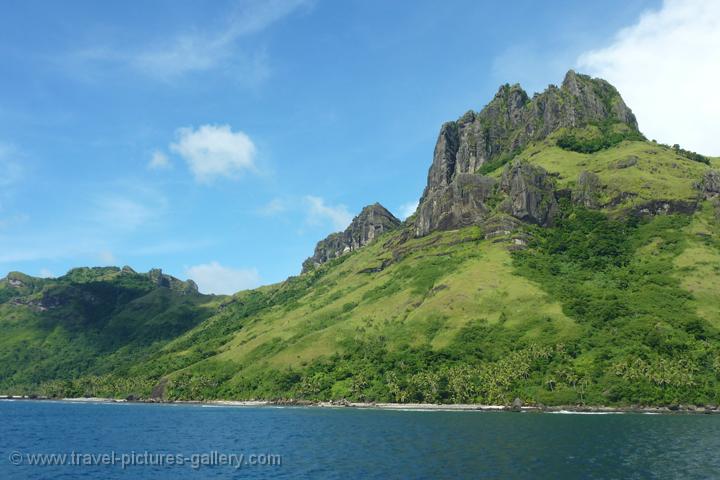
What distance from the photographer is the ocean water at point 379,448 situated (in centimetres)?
7469

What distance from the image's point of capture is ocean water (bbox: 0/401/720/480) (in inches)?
2940

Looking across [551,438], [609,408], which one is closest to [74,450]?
[551,438]

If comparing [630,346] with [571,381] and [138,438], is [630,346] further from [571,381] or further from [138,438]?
[138,438]

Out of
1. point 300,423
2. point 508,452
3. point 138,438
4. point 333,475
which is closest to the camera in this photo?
point 333,475

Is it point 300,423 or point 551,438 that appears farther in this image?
point 300,423

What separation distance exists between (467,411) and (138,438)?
99459 millimetres

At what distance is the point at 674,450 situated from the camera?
89312 mm

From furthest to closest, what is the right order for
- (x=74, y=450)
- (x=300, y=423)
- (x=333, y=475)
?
(x=300, y=423)
(x=74, y=450)
(x=333, y=475)

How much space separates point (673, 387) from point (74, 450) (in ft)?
531

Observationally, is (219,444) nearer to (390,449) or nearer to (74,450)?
(74,450)

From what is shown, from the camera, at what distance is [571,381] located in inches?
7328

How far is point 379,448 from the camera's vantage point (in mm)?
95188

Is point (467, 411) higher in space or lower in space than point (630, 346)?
lower

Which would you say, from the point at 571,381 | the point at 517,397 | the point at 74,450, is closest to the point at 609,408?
the point at 571,381
